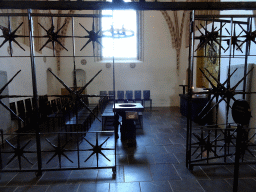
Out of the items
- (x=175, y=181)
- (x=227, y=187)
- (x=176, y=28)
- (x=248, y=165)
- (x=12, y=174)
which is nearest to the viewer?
(x=227, y=187)

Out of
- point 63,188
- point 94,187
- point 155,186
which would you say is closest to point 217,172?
point 155,186

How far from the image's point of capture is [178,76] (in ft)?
33.0

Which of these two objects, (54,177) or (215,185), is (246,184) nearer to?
(215,185)

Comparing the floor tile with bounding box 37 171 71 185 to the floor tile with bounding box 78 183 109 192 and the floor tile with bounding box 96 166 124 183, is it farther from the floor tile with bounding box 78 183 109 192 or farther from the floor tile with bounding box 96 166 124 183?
the floor tile with bounding box 96 166 124 183

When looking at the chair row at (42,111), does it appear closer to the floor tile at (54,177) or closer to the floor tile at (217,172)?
the floor tile at (54,177)

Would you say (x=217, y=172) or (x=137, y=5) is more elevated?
(x=137, y=5)

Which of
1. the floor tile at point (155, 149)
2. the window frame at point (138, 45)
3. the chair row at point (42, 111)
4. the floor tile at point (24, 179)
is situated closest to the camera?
the floor tile at point (24, 179)

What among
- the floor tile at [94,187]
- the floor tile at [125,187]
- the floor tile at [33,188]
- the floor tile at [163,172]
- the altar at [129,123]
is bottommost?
the floor tile at [125,187]

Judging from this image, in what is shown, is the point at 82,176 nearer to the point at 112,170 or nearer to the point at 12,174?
the point at 112,170

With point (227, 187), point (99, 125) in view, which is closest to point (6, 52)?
point (99, 125)

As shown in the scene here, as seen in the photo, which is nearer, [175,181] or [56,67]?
[175,181]

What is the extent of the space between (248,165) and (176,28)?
8010 millimetres

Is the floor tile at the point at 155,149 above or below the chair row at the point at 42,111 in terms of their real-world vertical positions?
below

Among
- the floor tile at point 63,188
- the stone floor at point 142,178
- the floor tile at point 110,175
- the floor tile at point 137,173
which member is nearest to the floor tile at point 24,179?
the stone floor at point 142,178
